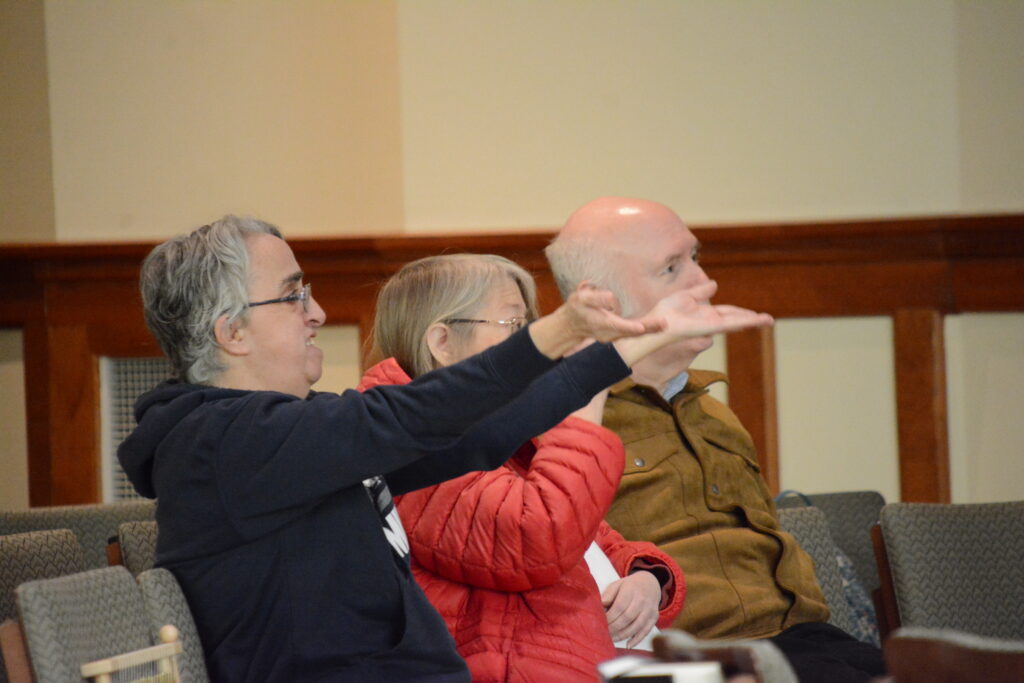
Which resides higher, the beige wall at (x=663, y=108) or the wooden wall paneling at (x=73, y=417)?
the beige wall at (x=663, y=108)

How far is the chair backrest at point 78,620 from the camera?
1.48 metres

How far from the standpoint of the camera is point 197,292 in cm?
178

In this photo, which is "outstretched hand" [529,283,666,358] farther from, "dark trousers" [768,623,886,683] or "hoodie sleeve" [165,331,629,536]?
"dark trousers" [768,623,886,683]

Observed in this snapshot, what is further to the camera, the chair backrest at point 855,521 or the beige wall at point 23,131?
the beige wall at point 23,131

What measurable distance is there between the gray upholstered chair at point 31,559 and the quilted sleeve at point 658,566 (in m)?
0.94

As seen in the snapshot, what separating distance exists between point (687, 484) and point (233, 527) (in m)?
1.09

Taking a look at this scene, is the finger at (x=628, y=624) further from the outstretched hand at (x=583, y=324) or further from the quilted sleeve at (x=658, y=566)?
the outstretched hand at (x=583, y=324)

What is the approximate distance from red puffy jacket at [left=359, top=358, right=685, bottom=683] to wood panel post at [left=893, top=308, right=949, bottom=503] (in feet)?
6.40

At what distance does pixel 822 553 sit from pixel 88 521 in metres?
1.61

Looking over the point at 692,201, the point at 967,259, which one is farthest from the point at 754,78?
the point at 967,259

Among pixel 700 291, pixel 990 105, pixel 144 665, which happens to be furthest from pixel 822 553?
pixel 990 105

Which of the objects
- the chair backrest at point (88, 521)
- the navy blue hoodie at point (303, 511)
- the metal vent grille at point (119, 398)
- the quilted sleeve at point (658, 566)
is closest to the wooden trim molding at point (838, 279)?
the metal vent grille at point (119, 398)

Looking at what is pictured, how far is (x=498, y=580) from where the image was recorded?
1888 mm

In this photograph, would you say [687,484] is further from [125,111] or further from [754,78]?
[125,111]
